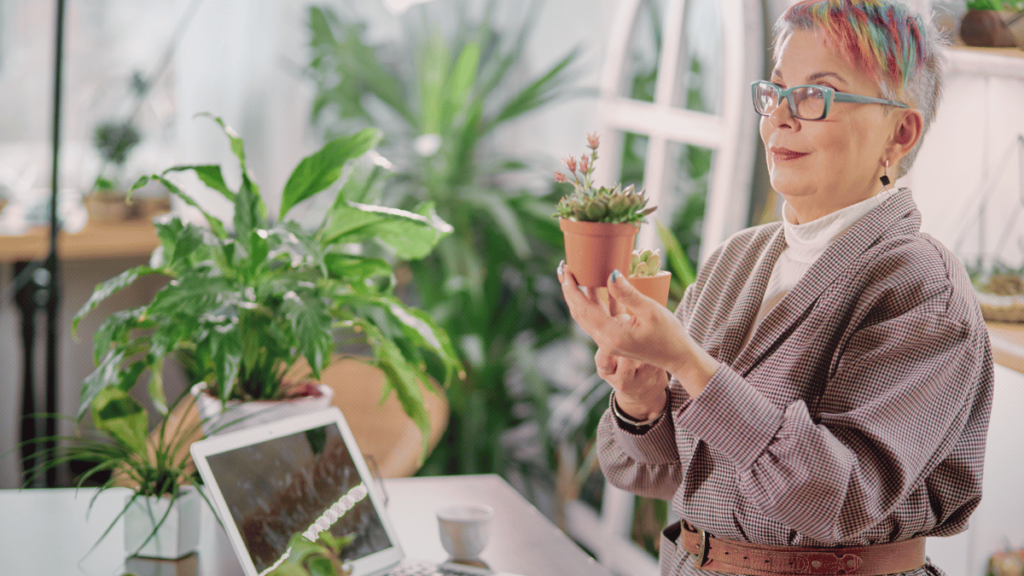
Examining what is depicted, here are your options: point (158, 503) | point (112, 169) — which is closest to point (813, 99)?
point (158, 503)

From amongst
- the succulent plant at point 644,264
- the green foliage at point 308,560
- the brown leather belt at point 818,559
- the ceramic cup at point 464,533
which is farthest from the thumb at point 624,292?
the ceramic cup at point 464,533

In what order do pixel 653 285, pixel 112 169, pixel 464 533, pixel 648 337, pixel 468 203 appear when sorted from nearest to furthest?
pixel 648 337
pixel 653 285
pixel 464 533
pixel 468 203
pixel 112 169

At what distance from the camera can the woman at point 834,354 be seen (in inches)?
36.4

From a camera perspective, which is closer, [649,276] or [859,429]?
[859,429]

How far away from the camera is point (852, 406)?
96 cm

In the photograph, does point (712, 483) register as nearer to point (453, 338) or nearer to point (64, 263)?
point (453, 338)

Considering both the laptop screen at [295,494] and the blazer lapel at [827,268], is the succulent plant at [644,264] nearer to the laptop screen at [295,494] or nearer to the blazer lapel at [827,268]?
the blazer lapel at [827,268]

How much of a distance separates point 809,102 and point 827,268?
19 cm

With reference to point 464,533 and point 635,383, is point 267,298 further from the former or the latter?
point 635,383

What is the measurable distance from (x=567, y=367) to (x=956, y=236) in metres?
1.94

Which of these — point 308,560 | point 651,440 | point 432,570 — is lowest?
point 432,570

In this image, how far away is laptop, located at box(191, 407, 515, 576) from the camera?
4.13 feet

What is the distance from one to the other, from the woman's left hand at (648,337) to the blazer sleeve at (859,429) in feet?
0.08

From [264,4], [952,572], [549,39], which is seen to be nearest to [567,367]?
[549,39]
